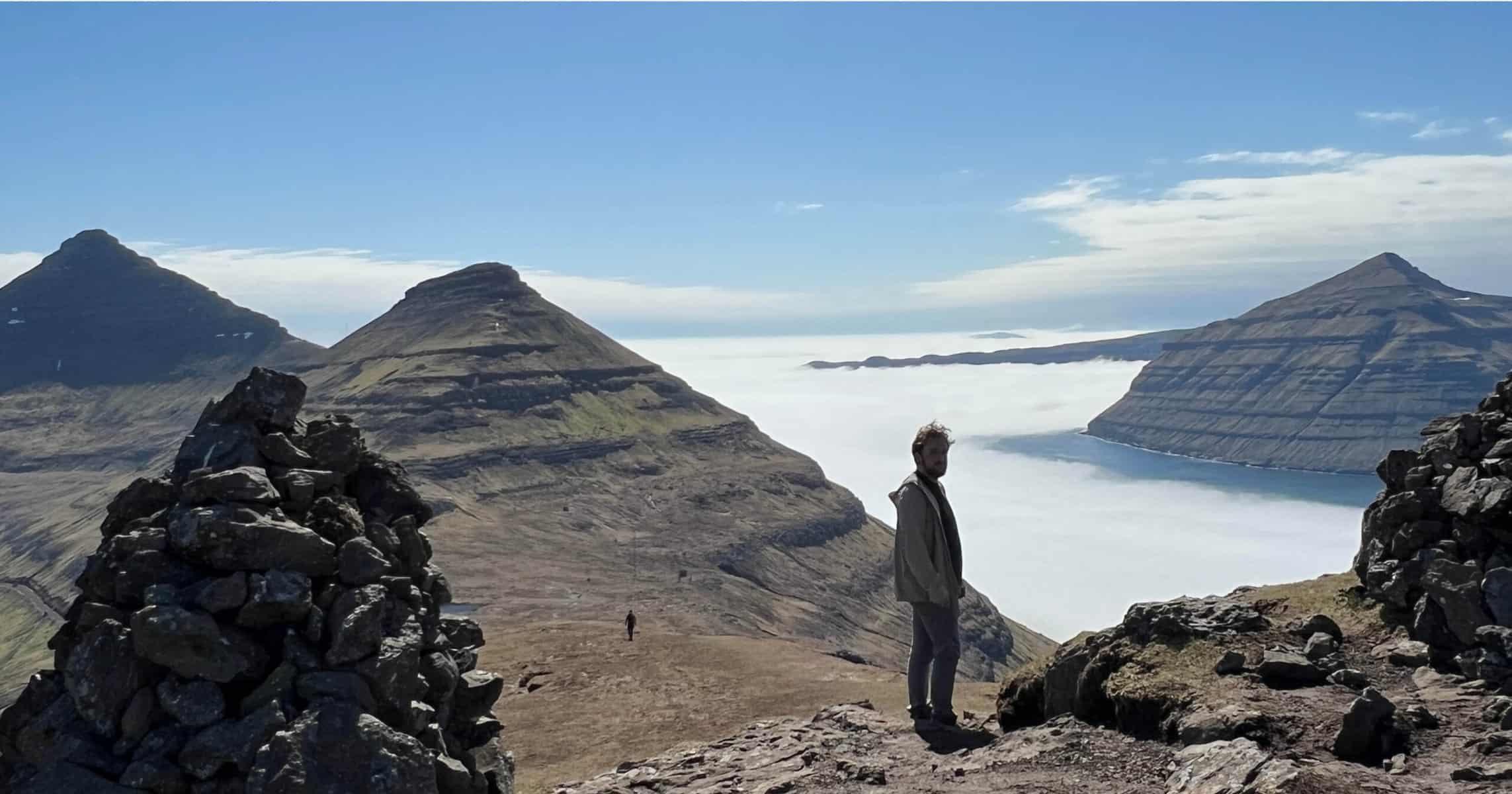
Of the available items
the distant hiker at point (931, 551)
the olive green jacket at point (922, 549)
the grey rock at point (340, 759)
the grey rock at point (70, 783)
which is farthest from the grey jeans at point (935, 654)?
the grey rock at point (70, 783)

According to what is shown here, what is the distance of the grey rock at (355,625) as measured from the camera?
15.7 meters

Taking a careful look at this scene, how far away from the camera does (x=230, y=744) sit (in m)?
14.5

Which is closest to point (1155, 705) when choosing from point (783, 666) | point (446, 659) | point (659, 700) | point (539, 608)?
point (446, 659)

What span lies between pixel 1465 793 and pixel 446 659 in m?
14.0

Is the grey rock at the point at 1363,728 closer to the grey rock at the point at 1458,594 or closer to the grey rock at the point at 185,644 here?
the grey rock at the point at 1458,594

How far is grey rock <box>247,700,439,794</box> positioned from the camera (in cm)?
1423

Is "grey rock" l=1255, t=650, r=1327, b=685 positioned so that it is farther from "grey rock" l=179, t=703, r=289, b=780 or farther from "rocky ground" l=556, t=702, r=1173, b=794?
"grey rock" l=179, t=703, r=289, b=780

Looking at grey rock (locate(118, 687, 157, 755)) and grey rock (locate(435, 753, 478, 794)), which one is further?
grey rock (locate(435, 753, 478, 794))

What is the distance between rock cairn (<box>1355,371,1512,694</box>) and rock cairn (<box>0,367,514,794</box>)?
48.7ft

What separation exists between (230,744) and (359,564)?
3.25 metres

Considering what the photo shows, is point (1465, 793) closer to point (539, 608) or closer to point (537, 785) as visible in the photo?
point (537, 785)

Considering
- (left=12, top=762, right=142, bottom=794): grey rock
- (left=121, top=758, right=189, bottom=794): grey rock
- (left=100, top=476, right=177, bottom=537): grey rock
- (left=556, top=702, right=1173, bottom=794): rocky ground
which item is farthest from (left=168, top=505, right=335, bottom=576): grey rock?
(left=556, top=702, right=1173, bottom=794): rocky ground

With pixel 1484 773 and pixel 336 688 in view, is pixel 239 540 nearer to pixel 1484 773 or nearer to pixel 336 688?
pixel 336 688

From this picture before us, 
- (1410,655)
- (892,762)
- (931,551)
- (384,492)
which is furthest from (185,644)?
(1410,655)
